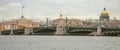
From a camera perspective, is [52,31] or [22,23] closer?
[52,31]

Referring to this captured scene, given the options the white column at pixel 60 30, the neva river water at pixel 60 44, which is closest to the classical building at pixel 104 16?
the white column at pixel 60 30

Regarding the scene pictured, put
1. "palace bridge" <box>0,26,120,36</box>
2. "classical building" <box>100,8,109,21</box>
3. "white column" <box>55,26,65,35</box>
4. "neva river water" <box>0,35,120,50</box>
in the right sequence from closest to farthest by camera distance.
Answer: "neva river water" <box>0,35,120,50</box>
"palace bridge" <box>0,26,120,36</box>
"white column" <box>55,26,65,35</box>
"classical building" <box>100,8,109,21</box>

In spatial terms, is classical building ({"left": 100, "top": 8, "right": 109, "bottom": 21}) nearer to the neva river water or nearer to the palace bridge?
the palace bridge

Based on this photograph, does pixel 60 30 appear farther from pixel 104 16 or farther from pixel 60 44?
pixel 60 44

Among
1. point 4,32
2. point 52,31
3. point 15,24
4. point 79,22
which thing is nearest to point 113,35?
point 52,31

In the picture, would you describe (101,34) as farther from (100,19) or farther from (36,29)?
(100,19)

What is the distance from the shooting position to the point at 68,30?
10156 cm

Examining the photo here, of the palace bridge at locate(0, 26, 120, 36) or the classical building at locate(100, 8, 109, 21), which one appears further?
the classical building at locate(100, 8, 109, 21)

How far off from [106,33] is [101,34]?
1735 mm

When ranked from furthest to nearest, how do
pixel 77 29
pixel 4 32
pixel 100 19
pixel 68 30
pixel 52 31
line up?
1. pixel 100 19
2. pixel 4 32
3. pixel 52 31
4. pixel 68 30
5. pixel 77 29

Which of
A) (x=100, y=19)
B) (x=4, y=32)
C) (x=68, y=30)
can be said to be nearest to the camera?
(x=68, y=30)

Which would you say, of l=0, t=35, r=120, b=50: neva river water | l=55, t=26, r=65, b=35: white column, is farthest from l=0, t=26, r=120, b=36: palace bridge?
l=0, t=35, r=120, b=50: neva river water

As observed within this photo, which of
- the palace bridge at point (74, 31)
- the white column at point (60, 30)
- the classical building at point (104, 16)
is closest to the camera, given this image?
the palace bridge at point (74, 31)

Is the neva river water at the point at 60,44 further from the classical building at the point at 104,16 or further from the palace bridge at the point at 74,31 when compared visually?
the classical building at the point at 104,16
